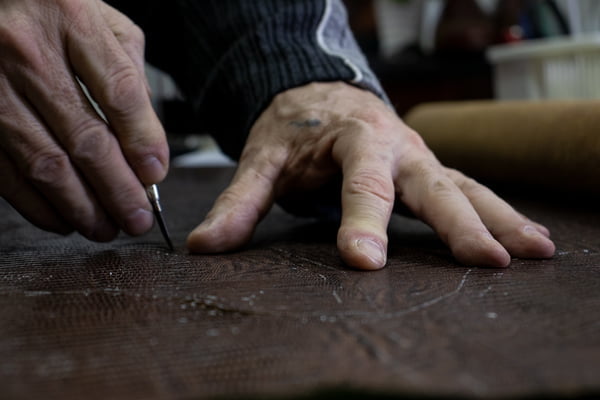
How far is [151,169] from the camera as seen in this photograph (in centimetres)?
67

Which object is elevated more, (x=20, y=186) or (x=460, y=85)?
(x=20, y=186)

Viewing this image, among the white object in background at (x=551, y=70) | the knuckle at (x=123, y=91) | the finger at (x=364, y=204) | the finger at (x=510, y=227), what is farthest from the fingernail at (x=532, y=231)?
the white object in background at (x=551, y=70)

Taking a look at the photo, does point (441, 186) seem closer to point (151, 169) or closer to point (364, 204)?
point (364, 204)

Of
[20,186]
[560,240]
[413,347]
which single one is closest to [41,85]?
[20,186]

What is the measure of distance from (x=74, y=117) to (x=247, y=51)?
0.35 metres

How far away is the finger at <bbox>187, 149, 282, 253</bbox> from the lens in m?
0.64

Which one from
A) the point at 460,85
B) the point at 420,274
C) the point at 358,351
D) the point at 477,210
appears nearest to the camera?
the point at 358,351

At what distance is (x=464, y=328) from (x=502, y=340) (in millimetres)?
28

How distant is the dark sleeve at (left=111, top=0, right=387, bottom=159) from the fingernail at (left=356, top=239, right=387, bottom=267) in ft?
1.02

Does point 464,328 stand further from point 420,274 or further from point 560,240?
point 560,240

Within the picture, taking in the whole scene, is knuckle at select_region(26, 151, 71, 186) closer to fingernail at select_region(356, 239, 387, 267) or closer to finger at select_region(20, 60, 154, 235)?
finger at select_region(20, 60, 154, 235)

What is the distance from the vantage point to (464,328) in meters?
0.38

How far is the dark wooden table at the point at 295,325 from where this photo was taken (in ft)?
1.01

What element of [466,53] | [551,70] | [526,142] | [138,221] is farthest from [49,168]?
[466,53]
